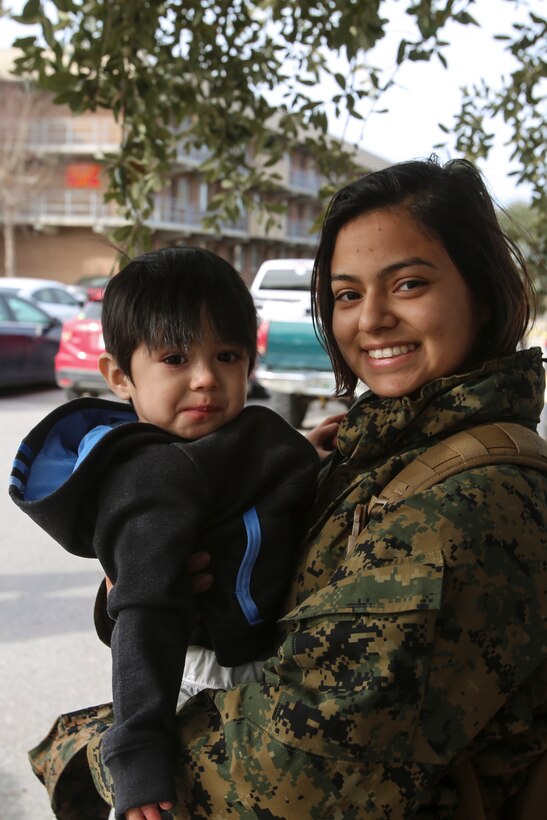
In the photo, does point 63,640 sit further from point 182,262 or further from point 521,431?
point 521,431

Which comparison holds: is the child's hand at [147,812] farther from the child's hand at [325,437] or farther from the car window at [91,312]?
the car window at [91,312]

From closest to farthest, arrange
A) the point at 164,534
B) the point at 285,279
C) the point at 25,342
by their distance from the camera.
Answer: the point at 164,534 → the point at 285,279 → the point at 25,342

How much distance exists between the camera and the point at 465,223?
4.96 feet

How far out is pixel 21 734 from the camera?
3520mm

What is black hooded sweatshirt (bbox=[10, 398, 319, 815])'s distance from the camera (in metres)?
1.35

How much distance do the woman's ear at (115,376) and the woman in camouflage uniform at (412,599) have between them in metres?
0.48

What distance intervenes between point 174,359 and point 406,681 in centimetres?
77

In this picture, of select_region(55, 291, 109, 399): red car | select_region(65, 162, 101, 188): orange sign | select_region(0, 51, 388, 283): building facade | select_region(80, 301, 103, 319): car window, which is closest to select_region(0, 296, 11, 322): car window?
select_region(55, 291, 109, 399): red car

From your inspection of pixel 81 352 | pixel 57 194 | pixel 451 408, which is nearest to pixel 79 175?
pixel 57 194

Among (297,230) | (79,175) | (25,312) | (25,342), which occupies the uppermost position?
(25,312)

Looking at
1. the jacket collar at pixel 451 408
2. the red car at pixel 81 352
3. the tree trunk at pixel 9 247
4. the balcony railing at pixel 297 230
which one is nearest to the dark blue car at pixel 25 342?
the red car at pixel 81 352

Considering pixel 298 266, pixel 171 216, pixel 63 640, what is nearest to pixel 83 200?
pixel 171 216

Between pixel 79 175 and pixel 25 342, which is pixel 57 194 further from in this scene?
pixel 25 342

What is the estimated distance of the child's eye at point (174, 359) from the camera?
65.5 inches
